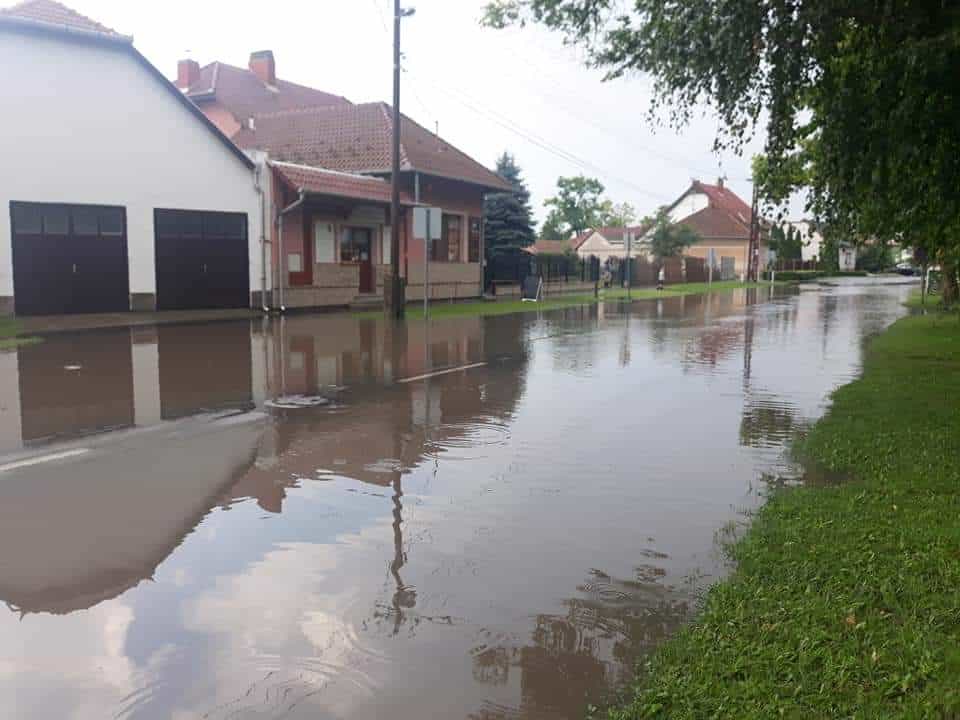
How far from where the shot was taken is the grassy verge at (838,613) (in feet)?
11.8

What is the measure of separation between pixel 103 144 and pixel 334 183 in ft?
24.5

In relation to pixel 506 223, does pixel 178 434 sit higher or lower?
lower

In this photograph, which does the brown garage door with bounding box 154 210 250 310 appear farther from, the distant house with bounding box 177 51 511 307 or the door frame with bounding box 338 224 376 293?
the door frame with bounding box 338 224 376 293

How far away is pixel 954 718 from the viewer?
338 cm

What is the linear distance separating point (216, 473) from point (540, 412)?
4.24 m

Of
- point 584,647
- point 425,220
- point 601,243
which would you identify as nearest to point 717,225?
point 601,243

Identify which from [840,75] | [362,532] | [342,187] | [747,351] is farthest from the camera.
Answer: [342,187]

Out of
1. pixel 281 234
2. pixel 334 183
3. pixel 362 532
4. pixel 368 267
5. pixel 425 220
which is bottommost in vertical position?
pixel 362 532

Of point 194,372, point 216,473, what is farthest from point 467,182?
point 216,473

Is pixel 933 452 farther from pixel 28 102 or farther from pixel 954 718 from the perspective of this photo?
pixel 28 102

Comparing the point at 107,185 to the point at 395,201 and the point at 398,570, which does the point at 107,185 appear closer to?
the point at 395,201


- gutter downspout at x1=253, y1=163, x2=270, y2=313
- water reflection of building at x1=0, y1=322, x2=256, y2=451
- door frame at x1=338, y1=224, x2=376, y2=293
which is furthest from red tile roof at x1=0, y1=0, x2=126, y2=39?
door frame at x1=338, y1=224, x2=376, y2=293

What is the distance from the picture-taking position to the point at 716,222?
81625mm

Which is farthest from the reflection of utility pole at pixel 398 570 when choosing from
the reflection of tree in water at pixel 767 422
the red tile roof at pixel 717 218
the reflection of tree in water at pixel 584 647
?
the red tile roof at pixel 717 218
